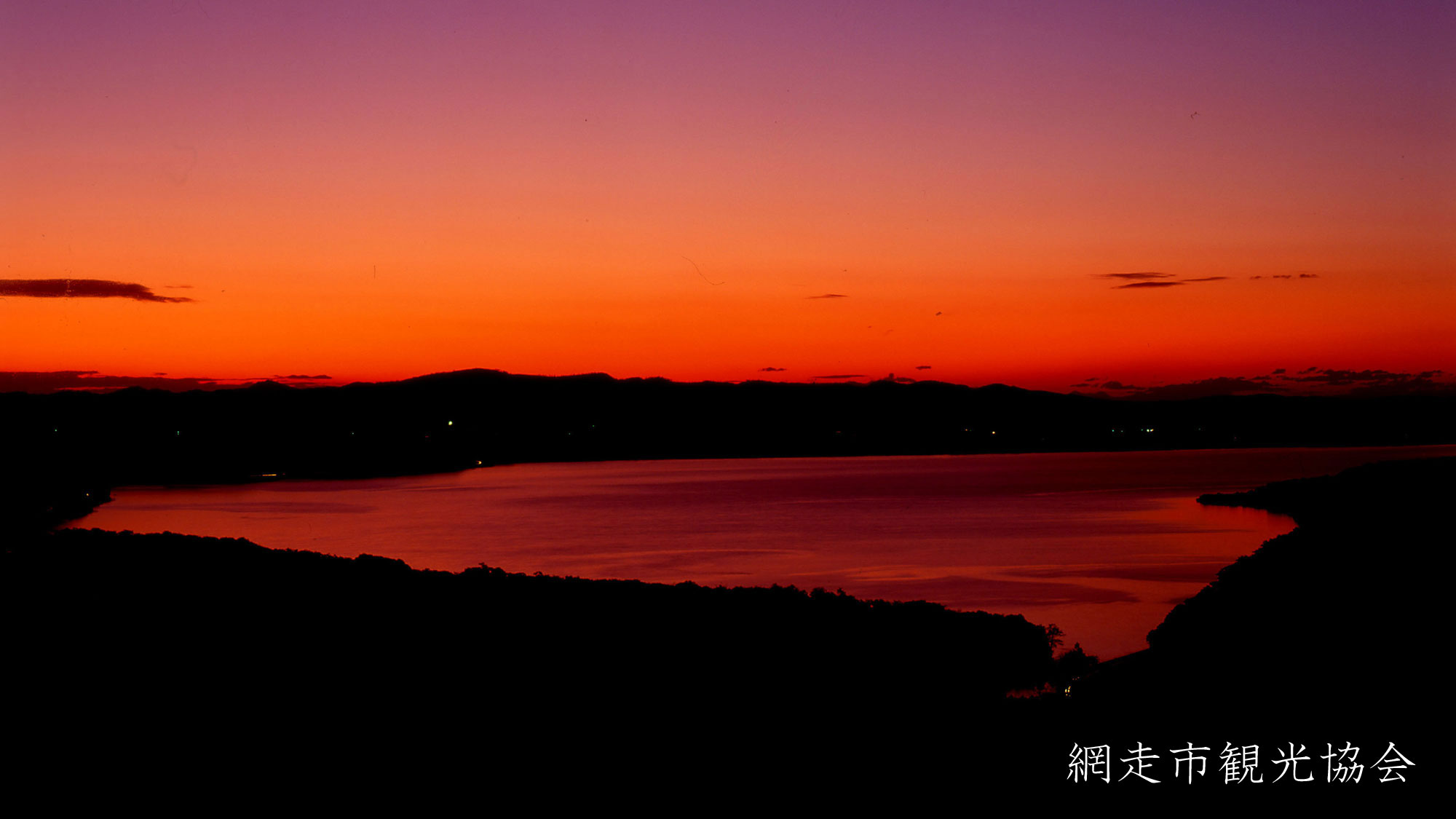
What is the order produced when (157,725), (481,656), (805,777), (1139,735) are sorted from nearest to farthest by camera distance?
(805,777)
(1139,735)
(157,725)
(481,656)

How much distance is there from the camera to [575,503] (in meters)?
82.1

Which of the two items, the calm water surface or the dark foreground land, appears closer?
the dark foreground land

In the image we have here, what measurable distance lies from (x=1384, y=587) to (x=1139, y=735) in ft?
27.2

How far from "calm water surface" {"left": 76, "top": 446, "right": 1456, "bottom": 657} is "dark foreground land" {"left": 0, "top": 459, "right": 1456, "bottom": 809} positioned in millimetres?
7482

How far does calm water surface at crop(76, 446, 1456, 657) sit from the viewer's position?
3488 cm

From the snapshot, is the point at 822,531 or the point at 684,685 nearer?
the point at 684,685

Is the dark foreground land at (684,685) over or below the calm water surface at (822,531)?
over

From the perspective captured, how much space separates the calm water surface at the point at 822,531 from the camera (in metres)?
34.9

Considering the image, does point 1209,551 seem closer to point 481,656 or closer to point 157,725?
point 481,656

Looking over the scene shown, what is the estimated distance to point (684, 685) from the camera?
44.1 feet

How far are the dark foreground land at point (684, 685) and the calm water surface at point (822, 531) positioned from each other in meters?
7.48

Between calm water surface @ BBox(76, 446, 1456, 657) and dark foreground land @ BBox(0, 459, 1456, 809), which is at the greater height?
dark foreground land @ BBox(0, 459, 1456, 809)

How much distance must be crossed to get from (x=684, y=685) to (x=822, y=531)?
144 feet

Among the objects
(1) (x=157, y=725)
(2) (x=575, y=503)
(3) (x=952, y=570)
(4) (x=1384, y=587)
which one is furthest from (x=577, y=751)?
(2) (x=575, y=503)
